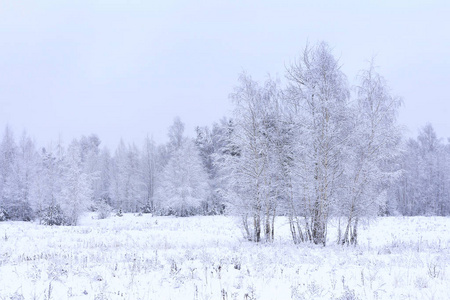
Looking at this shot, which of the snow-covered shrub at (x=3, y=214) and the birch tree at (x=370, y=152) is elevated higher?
the birch tree at (x=370, y=152)

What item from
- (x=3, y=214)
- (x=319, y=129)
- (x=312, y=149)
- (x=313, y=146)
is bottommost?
(x=3, y=214)

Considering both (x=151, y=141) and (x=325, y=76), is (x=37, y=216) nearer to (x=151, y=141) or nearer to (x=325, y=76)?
(x=151, y=141)

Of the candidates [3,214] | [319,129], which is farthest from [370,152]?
[3,214]

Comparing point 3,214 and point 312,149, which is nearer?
point 312,149

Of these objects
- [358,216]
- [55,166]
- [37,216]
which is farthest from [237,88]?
[37,216]

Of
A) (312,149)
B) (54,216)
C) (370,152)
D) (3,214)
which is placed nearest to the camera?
(312,149)

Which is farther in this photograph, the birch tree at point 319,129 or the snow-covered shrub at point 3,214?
the snow-covered shrub at point 3,214

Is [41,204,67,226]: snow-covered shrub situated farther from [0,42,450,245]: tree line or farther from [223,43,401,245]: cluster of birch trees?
[223,43,401,245]: cluster of birch trees

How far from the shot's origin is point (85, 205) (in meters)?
33.8

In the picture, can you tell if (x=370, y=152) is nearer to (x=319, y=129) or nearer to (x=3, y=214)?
(x=319, y=129)

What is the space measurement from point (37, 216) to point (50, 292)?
41525 mm

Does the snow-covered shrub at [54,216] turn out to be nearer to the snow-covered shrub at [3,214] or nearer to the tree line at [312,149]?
the snow-covered shrub at [3,214]

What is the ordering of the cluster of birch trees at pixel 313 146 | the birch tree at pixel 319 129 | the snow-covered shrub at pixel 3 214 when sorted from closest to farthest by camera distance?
1. the birch tree at pixel 319 129
2. the cluster of birch trees at pixel 313 146
3. the snow-covered shrub at pixel 3 214

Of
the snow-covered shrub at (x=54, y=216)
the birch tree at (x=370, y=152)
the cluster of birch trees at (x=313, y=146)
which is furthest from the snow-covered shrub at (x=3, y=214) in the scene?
the birch tree at (x=370, y=152)
